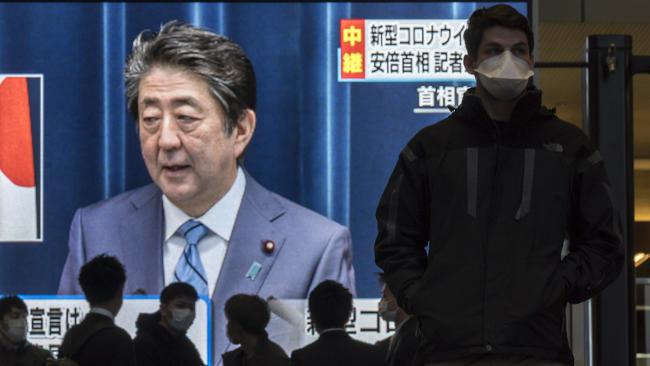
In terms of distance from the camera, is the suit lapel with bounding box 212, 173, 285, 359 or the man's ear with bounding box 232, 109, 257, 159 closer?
the suit lapel with bounding box 212, 173, 285, 359

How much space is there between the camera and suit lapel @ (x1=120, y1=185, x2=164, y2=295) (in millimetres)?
5547

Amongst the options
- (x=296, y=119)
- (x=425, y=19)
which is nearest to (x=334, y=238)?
(x=296, y=119)

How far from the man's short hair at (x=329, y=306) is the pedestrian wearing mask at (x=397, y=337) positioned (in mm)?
151

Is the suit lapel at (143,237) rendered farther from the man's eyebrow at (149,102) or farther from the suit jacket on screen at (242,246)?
the man's eyebrow at (149,102)

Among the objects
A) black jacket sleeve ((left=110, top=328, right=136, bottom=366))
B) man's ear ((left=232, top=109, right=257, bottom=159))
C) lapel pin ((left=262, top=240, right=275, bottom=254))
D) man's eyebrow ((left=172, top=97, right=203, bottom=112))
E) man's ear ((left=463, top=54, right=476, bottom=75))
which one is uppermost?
man's ear ((left=463, top=54, right=476, bottom=75))

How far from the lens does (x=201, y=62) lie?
5547 millimetres

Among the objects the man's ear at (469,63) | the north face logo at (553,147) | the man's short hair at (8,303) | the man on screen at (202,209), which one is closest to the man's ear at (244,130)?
the man on screen at (202,209)

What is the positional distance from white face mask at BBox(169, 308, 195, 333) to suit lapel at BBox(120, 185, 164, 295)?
0.18 metres

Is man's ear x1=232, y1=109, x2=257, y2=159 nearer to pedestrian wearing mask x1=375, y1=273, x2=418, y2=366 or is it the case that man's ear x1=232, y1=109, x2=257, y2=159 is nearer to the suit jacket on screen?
the suit jacket on screen

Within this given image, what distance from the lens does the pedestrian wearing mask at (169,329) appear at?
5480mm

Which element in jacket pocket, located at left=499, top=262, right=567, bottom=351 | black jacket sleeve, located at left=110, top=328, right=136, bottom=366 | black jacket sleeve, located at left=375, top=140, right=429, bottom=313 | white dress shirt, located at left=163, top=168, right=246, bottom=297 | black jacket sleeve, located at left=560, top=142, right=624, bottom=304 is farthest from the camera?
white dress shirt, located at left=163, top=168, right=246, bottom=297

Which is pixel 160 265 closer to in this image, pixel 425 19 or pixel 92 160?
pixel 92 160

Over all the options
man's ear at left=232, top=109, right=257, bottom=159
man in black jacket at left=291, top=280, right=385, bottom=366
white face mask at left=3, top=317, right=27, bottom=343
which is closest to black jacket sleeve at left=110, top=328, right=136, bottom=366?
white face mask at left=3, top=317, right=27, bottom=343

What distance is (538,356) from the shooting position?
336 cm
